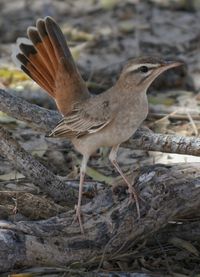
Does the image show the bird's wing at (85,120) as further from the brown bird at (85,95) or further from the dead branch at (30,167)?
the dead branch at (30,167)

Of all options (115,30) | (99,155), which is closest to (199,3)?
(115,30)

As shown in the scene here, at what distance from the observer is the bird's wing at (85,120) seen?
198 inches

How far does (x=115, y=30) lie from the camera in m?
9.59

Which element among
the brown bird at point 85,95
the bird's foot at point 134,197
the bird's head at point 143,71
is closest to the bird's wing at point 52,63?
the brown bird at point 85,95

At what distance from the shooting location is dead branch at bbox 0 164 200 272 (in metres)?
4.74

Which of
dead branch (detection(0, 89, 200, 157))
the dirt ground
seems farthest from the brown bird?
the dirt ground

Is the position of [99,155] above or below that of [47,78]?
below

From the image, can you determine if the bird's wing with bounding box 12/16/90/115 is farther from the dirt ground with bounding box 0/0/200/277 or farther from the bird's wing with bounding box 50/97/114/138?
the dirt ground with bounding box 0/0/200/277

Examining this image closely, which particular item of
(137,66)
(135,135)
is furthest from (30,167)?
(137,66)

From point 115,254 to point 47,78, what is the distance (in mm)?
1532

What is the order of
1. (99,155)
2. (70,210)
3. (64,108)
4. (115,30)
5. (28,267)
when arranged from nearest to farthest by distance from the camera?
(28,267) → (70,210) → (64,108) → (99,155) → (115,30)

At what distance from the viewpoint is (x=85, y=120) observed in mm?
5211

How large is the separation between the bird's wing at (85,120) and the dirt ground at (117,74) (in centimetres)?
56

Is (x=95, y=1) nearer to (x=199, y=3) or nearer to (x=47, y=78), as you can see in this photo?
(x=199, y=3)
